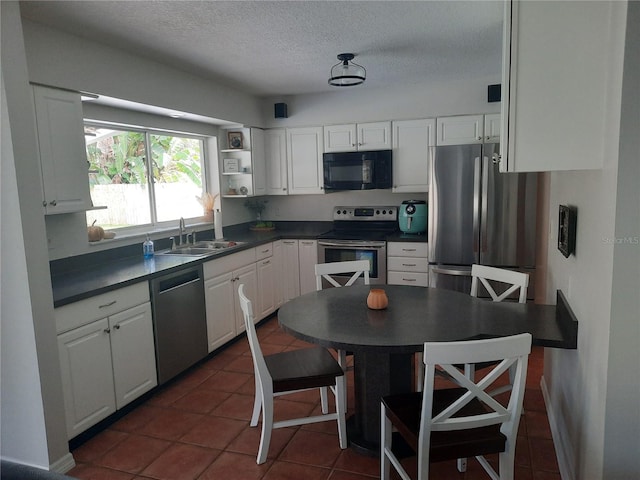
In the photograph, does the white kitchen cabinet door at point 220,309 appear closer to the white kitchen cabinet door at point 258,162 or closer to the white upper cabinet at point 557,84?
the white kitchen cabinet door at point 258,162

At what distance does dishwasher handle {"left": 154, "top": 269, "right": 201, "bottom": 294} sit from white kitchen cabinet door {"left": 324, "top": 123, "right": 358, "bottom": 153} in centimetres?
215

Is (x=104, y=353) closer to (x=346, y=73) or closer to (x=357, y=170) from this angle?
(x=346, y=73)

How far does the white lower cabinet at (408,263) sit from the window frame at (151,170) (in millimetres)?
1941

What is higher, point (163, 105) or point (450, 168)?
point (163, 105)

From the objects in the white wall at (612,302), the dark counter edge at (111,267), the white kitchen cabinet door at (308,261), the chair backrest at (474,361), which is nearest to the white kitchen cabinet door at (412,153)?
the dark counter edge at (111,267)

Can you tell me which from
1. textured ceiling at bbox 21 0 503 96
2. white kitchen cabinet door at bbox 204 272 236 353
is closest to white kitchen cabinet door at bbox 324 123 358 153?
textured ceiling at bbox 21 0 503 96

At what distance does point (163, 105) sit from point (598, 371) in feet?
10.8

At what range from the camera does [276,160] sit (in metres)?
5.05

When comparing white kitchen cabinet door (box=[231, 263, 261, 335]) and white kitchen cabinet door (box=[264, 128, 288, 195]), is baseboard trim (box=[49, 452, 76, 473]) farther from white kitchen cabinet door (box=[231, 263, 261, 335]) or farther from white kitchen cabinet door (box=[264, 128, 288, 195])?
white kitchen cabinet door (box=[264, 128, 288, 195])

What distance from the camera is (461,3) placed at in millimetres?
2469

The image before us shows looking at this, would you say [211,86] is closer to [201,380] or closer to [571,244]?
[201,380]

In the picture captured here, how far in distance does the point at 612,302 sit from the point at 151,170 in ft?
11.7

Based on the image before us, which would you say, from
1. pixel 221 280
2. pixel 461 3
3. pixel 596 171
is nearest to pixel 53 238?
pixel 221 280

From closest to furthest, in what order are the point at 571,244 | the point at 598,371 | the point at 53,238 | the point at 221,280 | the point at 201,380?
1. the point at 598,371
2. the point at 571,244
3. the point at 53,238
4. the point at 201,380
5. the point at 221,280
